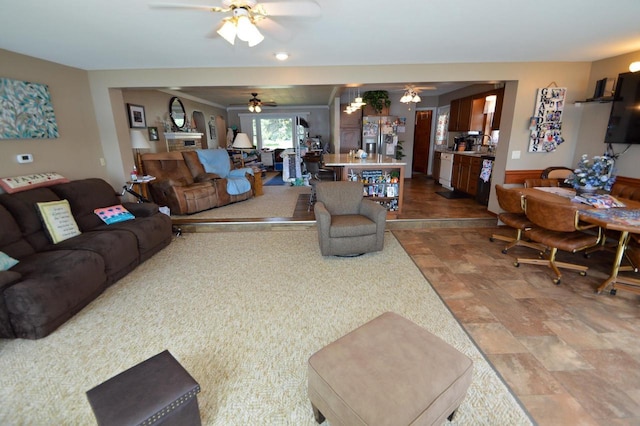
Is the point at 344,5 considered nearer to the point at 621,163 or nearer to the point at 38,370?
the point at 38,370

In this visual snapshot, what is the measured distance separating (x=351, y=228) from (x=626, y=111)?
362cm

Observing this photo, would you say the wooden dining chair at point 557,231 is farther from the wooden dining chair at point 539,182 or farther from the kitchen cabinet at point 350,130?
the kitchen cabinet at point 350,130

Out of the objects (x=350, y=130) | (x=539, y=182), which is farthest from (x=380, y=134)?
(x=539, y=182)

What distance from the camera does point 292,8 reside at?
1.96m

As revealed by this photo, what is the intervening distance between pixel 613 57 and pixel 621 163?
4.58 ft

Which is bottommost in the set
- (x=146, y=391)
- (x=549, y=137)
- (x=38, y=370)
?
(x=38, y=370)

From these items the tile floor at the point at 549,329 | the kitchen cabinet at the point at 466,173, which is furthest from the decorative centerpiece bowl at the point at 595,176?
the kitchen cabinet at the point at 466,173

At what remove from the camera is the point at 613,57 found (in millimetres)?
3654

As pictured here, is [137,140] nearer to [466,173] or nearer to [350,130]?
[350,130]

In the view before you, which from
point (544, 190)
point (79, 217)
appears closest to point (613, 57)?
point (544, 190)

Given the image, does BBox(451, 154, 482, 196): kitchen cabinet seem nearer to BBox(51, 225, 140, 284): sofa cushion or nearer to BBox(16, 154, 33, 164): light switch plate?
BBox(51, 225, 140, 284): sofa cushion

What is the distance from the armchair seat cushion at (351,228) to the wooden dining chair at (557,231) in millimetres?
Answer: 1649

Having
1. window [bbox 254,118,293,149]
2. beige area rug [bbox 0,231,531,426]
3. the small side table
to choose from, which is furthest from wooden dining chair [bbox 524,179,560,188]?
window [bbox 254,118,293,149]

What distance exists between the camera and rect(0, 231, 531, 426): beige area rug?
1595 millimetres
